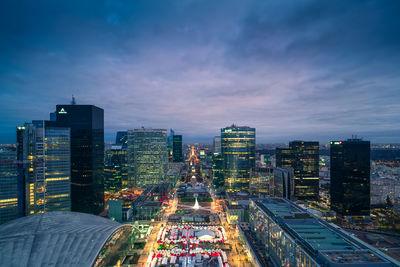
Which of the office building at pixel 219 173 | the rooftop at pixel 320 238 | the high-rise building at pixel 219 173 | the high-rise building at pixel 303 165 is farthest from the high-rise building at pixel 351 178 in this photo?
the high-rise building at pixel 219 173

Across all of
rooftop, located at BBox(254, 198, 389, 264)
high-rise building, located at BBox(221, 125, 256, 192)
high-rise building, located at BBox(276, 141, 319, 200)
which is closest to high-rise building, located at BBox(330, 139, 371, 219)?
high-rise building, located at BBox(276, 141, 319, 200)

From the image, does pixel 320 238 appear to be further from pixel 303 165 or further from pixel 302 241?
pixel 303 165

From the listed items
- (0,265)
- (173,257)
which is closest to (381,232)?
(173,257)

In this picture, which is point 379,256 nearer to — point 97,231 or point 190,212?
point 97,231

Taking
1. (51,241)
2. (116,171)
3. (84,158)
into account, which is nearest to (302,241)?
(51,241)

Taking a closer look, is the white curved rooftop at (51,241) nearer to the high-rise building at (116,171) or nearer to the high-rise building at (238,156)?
the high-rise building at (238,156)
